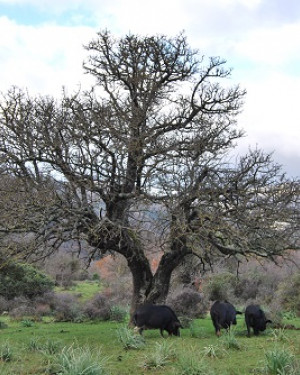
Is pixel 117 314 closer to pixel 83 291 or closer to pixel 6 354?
pixel 6 354

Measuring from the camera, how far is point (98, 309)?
27.2 metres

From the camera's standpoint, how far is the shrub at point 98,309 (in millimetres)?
26766

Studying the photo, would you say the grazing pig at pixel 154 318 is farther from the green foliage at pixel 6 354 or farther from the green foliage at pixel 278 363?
the green foliage at pixel 278 363

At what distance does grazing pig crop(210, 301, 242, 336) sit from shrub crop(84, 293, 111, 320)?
11483 millimetres

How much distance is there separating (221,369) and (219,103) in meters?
11.4

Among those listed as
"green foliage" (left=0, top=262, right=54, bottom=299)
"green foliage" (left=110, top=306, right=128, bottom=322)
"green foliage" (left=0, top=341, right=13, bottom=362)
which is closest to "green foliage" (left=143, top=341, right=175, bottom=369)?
"green foliage" (left=0, top=341, right=13, bottom=362)

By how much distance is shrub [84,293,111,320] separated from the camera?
2677 centimetres

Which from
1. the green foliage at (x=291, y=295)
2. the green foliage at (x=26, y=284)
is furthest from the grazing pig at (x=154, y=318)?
the green foliage at (x=26, y=284)

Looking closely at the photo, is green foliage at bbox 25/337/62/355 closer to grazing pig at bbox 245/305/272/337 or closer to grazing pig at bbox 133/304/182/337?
grazing pig at bbox 133/304/182/337

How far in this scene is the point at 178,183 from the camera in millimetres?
14703

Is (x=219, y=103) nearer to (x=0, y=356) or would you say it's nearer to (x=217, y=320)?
(x=217, y=320)

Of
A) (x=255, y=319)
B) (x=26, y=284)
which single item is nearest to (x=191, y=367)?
(x=255, y=319)

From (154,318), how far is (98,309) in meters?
13.0

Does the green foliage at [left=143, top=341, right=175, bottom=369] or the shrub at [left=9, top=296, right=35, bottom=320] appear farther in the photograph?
the shrub at [left=9, top=296, right=35, bottom=320]
